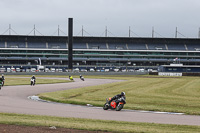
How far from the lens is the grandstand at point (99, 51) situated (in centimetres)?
13738

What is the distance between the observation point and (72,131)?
13.7 m

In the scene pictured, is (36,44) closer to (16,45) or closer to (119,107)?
(16,45)

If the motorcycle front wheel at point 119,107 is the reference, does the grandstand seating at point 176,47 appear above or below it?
above

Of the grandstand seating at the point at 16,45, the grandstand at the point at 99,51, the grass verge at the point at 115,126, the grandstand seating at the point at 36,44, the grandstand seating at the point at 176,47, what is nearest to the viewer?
the grass verge at the point at 115,126

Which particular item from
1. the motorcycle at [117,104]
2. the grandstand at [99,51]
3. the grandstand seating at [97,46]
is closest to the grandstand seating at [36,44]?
the grandstand at [99,51]

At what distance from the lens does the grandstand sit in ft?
451

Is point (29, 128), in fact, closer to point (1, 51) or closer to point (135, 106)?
point (135, 106)

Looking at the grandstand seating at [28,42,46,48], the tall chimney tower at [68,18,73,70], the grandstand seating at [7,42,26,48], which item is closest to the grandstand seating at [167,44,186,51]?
the tall chimney tower at [68,18,73,70]

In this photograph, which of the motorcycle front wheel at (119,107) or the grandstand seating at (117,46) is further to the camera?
the grandstand seating at (117,46)

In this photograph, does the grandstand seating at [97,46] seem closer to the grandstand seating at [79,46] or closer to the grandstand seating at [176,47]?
the grandstand seating at [79,46]

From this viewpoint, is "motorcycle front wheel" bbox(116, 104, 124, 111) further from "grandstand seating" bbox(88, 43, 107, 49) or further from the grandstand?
"grandstand seating" bbox(88, 43, 107, 49)

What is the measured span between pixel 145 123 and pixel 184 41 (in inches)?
5391

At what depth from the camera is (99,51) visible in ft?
458

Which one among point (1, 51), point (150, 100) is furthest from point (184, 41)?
point (150, 100)
